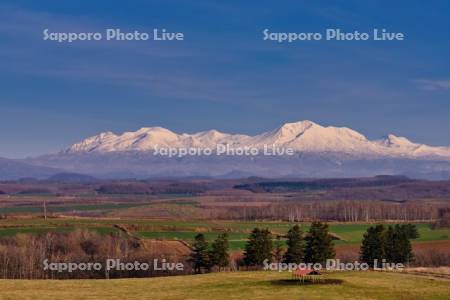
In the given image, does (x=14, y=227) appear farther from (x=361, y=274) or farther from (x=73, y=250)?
(x=361, y=274)

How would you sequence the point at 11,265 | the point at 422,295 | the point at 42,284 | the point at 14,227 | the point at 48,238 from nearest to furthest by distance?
the point at 422,295
the point at 42,284
the point at 11,265
the point at 48,238
the point at 14,227

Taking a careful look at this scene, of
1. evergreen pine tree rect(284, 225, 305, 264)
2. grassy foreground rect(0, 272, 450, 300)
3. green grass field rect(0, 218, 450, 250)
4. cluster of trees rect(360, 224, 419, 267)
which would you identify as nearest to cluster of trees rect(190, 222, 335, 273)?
evergreen pine tree rect(284, 225, 305, 264)

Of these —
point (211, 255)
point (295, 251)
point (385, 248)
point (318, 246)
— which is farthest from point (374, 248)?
point (211, 255)

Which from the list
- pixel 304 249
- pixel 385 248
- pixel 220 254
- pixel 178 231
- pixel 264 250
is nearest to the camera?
pixel 220 254

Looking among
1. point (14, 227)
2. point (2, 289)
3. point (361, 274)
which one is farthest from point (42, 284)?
point (14, 227)

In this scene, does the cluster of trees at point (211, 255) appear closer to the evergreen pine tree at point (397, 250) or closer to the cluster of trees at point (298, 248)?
the cluster of trees at point (298, 248)

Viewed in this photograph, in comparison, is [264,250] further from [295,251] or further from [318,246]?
[318,246]
